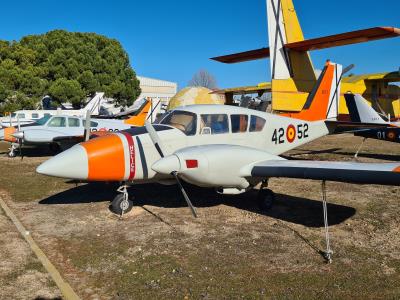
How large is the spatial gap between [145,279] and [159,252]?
3.30 ft

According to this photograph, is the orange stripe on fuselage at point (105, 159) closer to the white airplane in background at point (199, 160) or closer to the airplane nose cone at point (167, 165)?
the white airplane in background at point (199, 160)

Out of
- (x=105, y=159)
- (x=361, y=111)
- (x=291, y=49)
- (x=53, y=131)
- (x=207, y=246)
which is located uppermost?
(x=291, y=49)

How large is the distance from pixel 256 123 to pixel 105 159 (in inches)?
168

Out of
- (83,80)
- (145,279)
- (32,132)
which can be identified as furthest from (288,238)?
(83,80)

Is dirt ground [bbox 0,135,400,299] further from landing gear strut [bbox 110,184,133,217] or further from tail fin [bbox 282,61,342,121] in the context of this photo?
tail fin [bbox 282,61,342,121]

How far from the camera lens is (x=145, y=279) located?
5.13 meters

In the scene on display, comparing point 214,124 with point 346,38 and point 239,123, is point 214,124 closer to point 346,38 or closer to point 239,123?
point 239,123

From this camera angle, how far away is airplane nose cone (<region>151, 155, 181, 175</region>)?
6.84 m

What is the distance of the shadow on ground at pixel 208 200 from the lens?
26.5 ft

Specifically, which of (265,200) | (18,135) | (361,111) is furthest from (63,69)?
(265,200)

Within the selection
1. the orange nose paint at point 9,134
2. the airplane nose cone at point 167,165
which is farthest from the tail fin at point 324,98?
the orange nose paint at point 9,134

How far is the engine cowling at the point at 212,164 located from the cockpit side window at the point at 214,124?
0.98 m

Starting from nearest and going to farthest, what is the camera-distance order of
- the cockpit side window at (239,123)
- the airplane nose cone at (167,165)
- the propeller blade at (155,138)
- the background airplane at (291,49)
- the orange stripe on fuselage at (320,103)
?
1. the airplane nose cone at (167,165)
2. the propeller blade at (155,138)
3. the cockpit side window at (239,123)
4. the orange stripe on fuselage at (320,103)
5. the background airplane at (291,49)

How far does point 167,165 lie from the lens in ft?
22.6
